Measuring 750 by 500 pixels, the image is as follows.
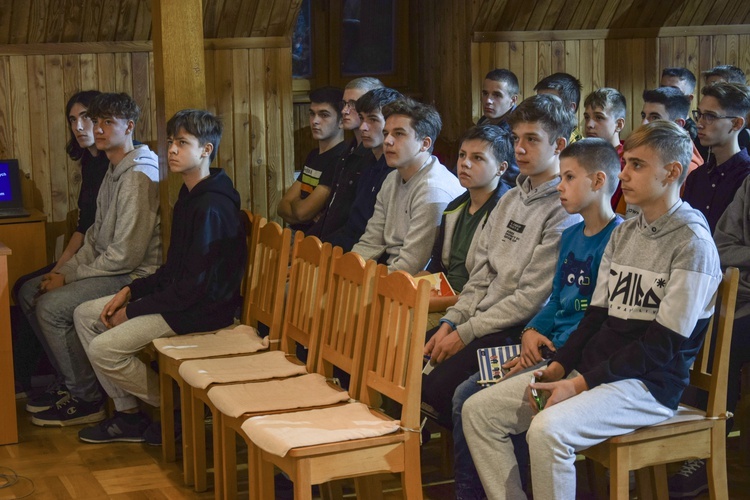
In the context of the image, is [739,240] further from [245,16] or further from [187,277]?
[245,16]

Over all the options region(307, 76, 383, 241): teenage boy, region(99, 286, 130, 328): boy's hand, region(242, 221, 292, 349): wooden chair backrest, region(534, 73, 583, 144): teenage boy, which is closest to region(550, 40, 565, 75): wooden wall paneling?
region(534, 73, 583, 144): teenage boy

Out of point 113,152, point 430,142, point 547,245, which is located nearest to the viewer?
point 547,245

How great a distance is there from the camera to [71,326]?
4.36 m

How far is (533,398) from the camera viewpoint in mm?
2799

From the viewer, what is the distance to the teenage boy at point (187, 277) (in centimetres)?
381

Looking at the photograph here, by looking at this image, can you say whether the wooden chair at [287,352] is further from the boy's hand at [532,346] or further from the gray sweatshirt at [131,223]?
the gray sweatshirt at [131,223]

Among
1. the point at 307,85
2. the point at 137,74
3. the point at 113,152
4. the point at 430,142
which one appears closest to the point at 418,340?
the point at 430,142

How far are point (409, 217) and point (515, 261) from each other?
30.0 inches

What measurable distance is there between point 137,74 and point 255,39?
A: 25.3 inches

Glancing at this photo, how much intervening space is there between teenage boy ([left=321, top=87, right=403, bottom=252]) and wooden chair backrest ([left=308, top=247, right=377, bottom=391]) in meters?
1.05

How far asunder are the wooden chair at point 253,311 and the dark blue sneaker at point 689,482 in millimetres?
1412

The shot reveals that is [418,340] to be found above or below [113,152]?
below

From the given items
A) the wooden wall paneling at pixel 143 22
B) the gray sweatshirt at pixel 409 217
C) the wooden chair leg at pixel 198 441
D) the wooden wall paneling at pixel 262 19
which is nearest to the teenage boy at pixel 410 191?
the gray sweatshirt at pixel 409 217

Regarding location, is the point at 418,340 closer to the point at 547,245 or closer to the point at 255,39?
the point at 547,245
